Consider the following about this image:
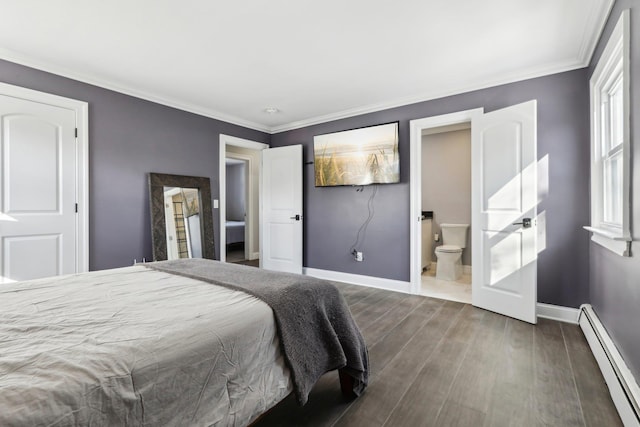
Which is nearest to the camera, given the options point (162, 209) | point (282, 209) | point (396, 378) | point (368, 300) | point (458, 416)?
point (458, 416)

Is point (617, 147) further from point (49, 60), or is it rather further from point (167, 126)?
point (49, 60)

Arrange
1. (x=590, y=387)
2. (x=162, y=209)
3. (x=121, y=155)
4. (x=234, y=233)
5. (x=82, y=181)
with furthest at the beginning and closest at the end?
1. (x=234, y=233)
2. (x=162, y=209)
3. (x=121, y=155)
4. (x=82, y=181)
5. (x=590, y=387)

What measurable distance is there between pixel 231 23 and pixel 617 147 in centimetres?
283

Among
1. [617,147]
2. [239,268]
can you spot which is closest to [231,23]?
[239,268]

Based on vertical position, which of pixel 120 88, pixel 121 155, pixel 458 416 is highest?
pixel 120 88

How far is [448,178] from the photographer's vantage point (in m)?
5.30

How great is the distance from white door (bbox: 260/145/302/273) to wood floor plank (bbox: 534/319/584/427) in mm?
3112

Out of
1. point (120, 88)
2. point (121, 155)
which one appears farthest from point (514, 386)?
point (120, 88)

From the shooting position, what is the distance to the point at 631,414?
1.44 metres

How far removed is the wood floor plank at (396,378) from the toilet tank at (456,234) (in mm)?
2404

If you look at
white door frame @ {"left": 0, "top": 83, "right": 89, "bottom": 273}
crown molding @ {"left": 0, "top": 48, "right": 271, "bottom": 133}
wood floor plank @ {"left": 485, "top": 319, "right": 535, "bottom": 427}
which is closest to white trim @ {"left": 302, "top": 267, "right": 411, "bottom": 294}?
wood floor plank @ {"left": 485, "top": 319, "right": 535, "bottom": 427}

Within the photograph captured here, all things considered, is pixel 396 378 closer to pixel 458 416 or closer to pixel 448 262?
pixel 458 416

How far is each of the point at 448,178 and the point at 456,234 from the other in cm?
97

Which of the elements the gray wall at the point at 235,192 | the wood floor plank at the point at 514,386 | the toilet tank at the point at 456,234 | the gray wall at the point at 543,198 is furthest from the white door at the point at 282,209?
the gray wall at the point at 235,192
